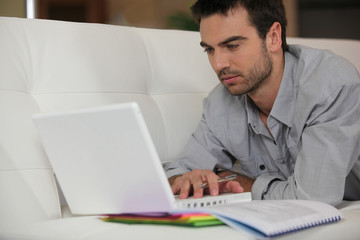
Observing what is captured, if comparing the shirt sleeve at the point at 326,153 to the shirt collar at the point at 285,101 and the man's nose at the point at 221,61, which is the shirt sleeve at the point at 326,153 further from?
the man's nose at the point at 221,61

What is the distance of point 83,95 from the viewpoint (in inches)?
67.9

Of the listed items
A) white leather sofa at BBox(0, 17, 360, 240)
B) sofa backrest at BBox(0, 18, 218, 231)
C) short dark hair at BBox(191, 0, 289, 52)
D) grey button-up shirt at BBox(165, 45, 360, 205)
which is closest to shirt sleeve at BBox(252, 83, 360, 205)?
grey button-up shirt at BBox(165, 45, 360, 205)

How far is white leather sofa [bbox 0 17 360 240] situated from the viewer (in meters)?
1.17

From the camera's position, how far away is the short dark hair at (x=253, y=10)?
175 cm

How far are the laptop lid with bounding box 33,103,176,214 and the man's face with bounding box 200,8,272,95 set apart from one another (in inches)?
26.7

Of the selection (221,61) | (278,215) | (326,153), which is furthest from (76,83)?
(278,215)

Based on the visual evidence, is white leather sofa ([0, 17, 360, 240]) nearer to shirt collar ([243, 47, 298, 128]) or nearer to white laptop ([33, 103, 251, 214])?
white laptop ([33, 103, 251, 214])

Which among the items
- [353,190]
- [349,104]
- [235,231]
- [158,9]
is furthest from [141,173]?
[158,9]

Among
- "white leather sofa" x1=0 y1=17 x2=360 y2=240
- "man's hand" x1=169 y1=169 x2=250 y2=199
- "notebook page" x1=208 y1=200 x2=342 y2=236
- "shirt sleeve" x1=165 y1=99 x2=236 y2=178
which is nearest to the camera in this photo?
"notebook page" x1=208 y1=200 x2=342 y2=236

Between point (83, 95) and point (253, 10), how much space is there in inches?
24.1

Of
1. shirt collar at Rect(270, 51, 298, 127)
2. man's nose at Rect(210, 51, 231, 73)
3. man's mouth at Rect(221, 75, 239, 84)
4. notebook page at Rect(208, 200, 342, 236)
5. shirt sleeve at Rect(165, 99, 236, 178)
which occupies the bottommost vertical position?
shirt sleeve at Rect(165, 99, 236, 178)

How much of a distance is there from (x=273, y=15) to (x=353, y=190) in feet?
2.07

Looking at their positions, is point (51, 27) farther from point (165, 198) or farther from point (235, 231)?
point (235, 231)

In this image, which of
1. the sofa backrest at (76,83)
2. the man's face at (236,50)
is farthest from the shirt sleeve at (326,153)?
the sofa backrest at (76,83)
